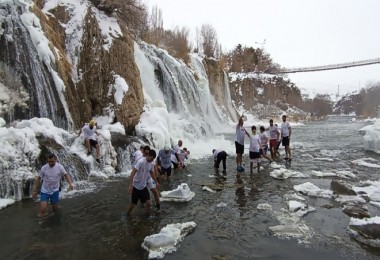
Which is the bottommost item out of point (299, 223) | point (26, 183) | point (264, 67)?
point (299, 223)

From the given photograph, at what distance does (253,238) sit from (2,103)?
8.70m

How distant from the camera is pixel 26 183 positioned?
861 cm

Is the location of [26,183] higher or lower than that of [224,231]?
higher

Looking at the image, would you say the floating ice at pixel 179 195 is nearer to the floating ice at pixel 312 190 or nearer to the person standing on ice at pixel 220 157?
the floating ice at pixel 312 190

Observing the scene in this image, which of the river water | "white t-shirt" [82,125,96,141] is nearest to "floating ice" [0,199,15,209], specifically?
the river water

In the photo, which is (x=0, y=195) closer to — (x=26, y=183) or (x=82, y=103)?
(x=26, y=183)

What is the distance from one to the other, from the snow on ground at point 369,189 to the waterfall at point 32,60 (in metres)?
9.62

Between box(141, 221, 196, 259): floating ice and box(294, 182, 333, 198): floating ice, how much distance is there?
398 cm

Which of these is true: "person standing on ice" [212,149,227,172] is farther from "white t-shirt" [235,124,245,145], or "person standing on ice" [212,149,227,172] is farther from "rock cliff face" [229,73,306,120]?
"rock cliff face" [229,73,306,120]

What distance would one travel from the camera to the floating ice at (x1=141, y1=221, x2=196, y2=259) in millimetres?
5496

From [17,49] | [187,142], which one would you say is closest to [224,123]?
[187,142]

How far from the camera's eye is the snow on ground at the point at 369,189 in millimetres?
8614

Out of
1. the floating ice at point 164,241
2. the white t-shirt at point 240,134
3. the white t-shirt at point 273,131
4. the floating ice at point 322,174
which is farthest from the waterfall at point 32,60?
the floating ice at point 322,174

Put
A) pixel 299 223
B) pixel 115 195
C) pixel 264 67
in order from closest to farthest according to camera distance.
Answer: pixel 299 223 < pixel 115 195 < pixel 264 67
